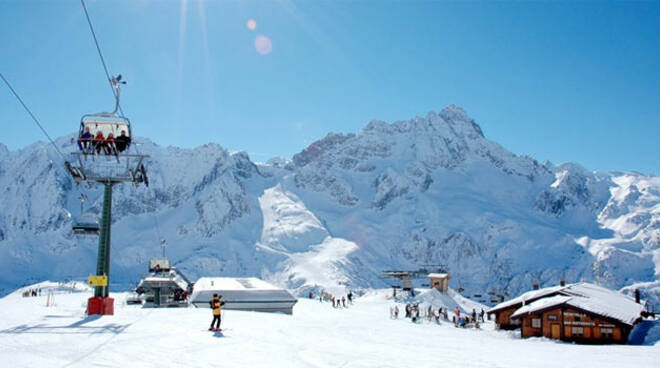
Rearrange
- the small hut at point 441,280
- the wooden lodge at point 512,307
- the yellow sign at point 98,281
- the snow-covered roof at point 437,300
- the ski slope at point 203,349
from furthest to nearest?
1. the small hut at point 441,280
2. the snow-covered roof at point 437,300
3. the wooden lodge at point 512,307
4. the yellow sign at point 98,281
5. the ski slope at point 203,349

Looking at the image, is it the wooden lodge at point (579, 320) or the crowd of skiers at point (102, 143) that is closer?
the crowd of skiers at point (102, 143)

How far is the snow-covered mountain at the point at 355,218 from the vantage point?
129 meters

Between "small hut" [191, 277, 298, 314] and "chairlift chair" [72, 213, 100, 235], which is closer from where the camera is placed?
"small hut" [191, 277, 298, 314]

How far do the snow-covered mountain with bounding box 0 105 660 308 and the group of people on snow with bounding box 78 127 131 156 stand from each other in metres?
85.3

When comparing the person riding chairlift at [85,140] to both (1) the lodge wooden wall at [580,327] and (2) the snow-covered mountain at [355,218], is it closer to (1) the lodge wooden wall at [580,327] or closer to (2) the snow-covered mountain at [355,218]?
(1) the lodge wooden wall at [580,327]

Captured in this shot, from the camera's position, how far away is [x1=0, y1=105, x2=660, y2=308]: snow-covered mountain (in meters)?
129

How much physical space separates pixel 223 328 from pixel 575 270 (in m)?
131

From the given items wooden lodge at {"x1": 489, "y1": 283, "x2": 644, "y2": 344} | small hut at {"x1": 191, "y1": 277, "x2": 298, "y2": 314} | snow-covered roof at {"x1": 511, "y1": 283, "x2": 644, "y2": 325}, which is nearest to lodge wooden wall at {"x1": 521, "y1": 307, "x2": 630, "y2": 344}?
wooden lodge at {"x1": 489, "y1": 283, "x2": 644, "y2": 344}

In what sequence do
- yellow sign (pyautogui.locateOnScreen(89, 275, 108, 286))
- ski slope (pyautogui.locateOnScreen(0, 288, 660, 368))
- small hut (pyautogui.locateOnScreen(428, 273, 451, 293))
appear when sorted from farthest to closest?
small hut (pyautogui.locateOnScreen(428, 273, 451, 293)), yellow sign (pyautogui.locateOnScreen(89, 275, 108, 286)), ski slope (pyautogui.locateOnScreen(0, 288, 660, 368))

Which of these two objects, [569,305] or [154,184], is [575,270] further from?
[154,184]

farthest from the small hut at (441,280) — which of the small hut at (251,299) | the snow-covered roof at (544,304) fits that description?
the snow-covered roof at (544,304)

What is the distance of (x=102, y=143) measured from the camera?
24.3 meters

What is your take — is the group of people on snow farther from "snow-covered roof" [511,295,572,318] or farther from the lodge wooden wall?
the lodge wooden wall

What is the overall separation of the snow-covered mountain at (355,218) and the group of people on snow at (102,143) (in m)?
85.3
